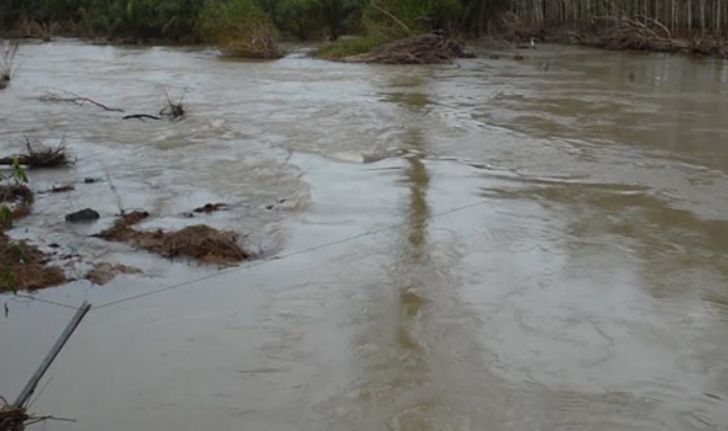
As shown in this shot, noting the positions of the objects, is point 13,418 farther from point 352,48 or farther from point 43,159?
point 352,48

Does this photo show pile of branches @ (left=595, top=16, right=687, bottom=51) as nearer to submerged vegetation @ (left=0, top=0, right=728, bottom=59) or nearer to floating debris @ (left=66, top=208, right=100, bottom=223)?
submerged vegetation @ (left=0, top=0, right=728, bottom=59)

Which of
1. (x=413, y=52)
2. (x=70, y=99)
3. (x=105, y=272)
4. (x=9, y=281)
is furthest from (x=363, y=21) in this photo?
(x=9, y=281)

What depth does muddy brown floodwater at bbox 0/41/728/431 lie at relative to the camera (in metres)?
3.37

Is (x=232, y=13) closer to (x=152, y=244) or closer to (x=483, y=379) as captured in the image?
(x=152, y=244)

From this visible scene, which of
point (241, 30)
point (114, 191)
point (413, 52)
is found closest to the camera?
point (114, 191)

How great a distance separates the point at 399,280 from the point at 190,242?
139 cm

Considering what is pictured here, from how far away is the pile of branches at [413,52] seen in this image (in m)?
17.9

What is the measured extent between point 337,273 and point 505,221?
1.47 m

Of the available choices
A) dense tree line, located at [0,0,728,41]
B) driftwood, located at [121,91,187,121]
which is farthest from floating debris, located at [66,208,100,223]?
dense tree line, located at [0,0,728,41]

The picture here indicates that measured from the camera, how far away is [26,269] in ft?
15.5

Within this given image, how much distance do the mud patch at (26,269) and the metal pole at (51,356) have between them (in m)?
0.44

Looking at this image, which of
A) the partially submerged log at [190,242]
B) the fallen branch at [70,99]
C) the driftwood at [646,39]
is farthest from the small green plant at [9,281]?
the driftwood at [646,39]

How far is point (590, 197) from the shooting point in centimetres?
627

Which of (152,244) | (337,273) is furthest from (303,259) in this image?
(152,244)
